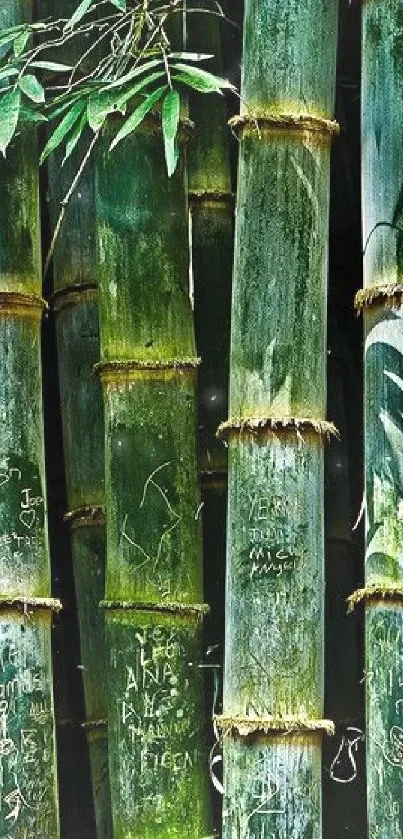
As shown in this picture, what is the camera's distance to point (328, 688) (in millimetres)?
2223

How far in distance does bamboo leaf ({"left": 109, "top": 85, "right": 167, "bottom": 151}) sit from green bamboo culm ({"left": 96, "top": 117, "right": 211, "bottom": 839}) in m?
0.09

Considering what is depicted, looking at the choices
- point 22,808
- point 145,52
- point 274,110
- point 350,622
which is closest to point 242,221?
point 274,110

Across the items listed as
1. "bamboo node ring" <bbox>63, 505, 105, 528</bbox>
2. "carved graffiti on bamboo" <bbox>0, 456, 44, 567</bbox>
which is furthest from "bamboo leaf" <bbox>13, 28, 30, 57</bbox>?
"bamboo node ring" <bbox>63, 505, 105, 528</bbox>

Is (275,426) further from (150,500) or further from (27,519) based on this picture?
(27,519)

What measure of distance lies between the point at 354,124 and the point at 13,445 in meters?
0.81

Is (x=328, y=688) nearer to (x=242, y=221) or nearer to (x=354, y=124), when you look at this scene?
(x=242, y=221)

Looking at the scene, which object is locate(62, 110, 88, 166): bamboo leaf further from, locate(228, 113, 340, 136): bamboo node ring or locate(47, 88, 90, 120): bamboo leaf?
locate(228, 113, 340, 136): bamboo node ring

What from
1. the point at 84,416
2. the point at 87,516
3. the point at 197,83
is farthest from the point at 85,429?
the point at 197,83

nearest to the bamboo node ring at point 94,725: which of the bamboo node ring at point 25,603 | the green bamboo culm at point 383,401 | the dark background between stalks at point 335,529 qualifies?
the dark background between stalks at point 335,529

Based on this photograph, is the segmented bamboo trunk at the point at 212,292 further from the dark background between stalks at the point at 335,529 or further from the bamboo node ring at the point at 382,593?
the bamboo node ring at the point at 382,593

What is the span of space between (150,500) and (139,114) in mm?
539

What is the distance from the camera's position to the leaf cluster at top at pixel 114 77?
6.56ft

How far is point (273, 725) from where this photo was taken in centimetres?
188

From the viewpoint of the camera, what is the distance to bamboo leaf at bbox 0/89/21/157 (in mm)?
2021
